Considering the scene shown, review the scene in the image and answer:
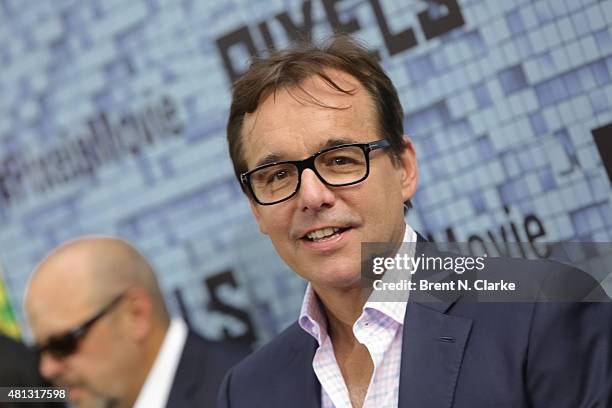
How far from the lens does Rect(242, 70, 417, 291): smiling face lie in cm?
151

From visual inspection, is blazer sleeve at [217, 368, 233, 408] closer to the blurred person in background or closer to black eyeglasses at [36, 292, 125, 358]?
black eyeglasses at [36, 292, 125, 358]

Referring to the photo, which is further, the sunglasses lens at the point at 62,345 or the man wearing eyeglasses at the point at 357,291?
the sunglasses lens at the point at 62,345

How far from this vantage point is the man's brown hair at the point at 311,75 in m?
1.58

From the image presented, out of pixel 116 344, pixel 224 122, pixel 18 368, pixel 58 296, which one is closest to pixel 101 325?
pixel 116 344

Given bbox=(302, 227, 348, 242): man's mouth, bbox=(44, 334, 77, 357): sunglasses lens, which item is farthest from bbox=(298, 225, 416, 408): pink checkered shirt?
bbox=(44, 334, 77, 357): sunglasses lens

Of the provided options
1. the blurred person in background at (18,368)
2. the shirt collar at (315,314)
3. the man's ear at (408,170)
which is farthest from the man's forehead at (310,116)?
the blurred person in background at (18,368)

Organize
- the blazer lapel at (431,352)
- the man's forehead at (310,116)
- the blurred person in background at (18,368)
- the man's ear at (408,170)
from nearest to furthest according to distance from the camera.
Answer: the blazer lapel at (431,352) → the man's forehead at (310,116) → the man's ear at (408,170) → the blurred person in background at (18,368)

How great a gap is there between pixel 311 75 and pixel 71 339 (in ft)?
4.18

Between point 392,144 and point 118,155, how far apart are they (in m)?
1.36

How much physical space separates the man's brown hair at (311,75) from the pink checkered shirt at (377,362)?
31cm

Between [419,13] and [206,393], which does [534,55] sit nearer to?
[419,13]

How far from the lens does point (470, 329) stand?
146cm

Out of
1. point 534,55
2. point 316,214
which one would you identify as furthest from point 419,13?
point 316,214

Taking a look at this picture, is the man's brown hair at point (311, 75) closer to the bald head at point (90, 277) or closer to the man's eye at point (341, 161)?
the man's eye at point (341, 161)
